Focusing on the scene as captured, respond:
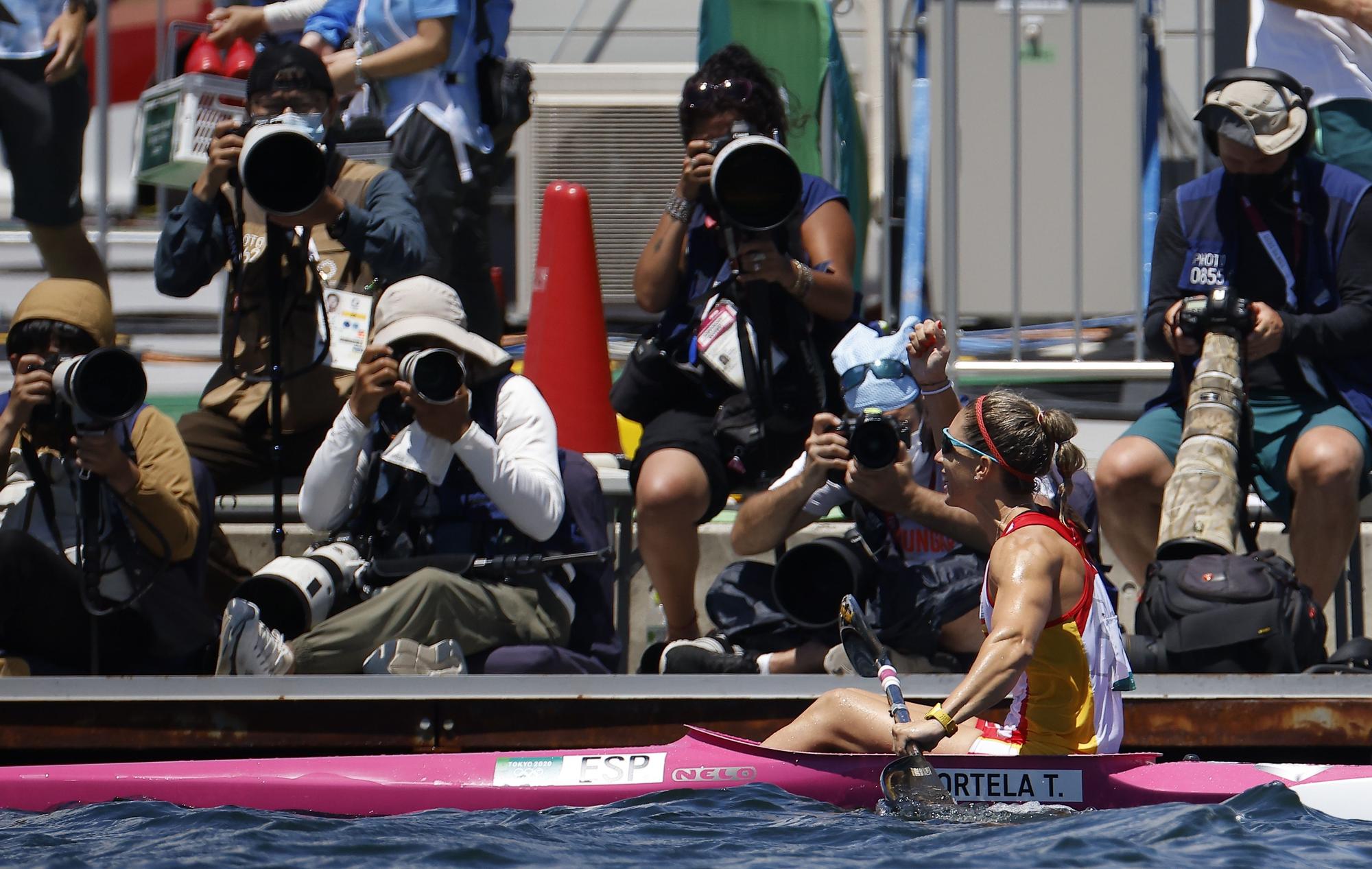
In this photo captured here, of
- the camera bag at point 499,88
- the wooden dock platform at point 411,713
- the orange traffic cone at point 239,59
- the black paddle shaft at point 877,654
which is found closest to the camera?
the black paddle shaft at point 877,654

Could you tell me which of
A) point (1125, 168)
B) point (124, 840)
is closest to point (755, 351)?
point (124, 840)

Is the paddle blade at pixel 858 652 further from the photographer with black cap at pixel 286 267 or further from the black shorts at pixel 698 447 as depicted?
the photographer with black cap at pixel 286 267

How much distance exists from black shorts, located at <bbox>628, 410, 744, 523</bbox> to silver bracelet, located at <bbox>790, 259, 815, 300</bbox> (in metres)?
0.41

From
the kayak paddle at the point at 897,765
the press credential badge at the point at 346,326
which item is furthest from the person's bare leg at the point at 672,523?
the kayak paddle at the point at 897,765

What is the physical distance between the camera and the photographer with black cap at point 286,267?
17.5 feet

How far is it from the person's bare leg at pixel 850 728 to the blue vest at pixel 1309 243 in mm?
1446

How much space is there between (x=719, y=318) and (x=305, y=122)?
119cm

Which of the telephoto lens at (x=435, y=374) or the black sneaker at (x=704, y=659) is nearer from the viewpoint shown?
the telephoto lens at (x=435, y=374)

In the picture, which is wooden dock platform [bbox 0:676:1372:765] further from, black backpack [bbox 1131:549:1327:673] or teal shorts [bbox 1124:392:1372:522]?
teal shorts [bbox 1124:392:1372:522]

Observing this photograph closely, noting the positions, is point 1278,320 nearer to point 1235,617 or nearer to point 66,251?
point 1235,617

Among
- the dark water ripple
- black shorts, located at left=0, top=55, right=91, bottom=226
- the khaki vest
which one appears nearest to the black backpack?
the dark water ripple

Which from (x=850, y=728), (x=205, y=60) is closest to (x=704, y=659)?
(x=850, y=728)

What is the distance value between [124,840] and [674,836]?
110 centimetres

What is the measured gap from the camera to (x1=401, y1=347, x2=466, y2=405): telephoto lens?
4.83m
